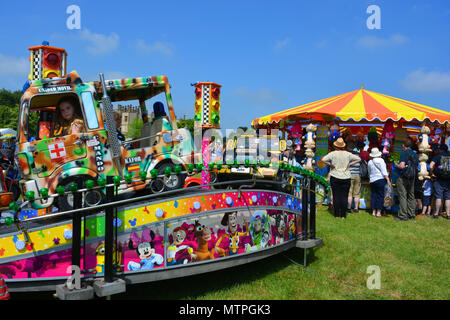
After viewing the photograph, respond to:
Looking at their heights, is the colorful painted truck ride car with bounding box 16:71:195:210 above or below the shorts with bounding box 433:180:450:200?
above

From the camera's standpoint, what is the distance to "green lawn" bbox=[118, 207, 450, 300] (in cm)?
449

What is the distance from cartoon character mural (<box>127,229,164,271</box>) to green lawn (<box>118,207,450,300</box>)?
0.77 meters

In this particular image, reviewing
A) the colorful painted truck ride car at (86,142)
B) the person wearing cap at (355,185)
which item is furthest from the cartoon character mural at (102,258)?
the person wearing cap at (355,185)

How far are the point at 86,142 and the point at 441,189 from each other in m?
9.41

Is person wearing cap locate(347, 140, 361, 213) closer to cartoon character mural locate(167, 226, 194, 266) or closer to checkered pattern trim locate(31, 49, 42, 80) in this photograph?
cartoon character mural locate(167, 226, 194, 266)

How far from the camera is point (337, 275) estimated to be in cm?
532

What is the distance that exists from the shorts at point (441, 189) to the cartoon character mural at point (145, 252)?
921 cm

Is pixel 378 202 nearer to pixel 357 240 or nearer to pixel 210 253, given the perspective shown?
pixel 357 240

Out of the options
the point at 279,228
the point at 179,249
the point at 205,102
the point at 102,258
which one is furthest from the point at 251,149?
the point at 102,258

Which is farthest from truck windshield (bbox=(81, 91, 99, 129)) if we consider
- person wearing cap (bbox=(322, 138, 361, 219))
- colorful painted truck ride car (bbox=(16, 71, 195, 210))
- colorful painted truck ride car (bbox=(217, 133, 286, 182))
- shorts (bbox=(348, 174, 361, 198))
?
shorts (bbox=(348, 174, 361, 198))

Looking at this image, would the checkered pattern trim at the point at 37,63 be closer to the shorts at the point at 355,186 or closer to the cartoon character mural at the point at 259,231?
the cartoon character mural at the point at 259,231

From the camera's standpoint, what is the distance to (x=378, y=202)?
10.2m

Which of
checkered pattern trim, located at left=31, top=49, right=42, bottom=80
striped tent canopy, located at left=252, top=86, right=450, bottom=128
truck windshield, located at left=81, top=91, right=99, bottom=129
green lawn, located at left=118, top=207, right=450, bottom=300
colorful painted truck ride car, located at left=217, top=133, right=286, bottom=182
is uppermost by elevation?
checkered pattern trim, located at left=31, top=49, right=42, bottom=80
